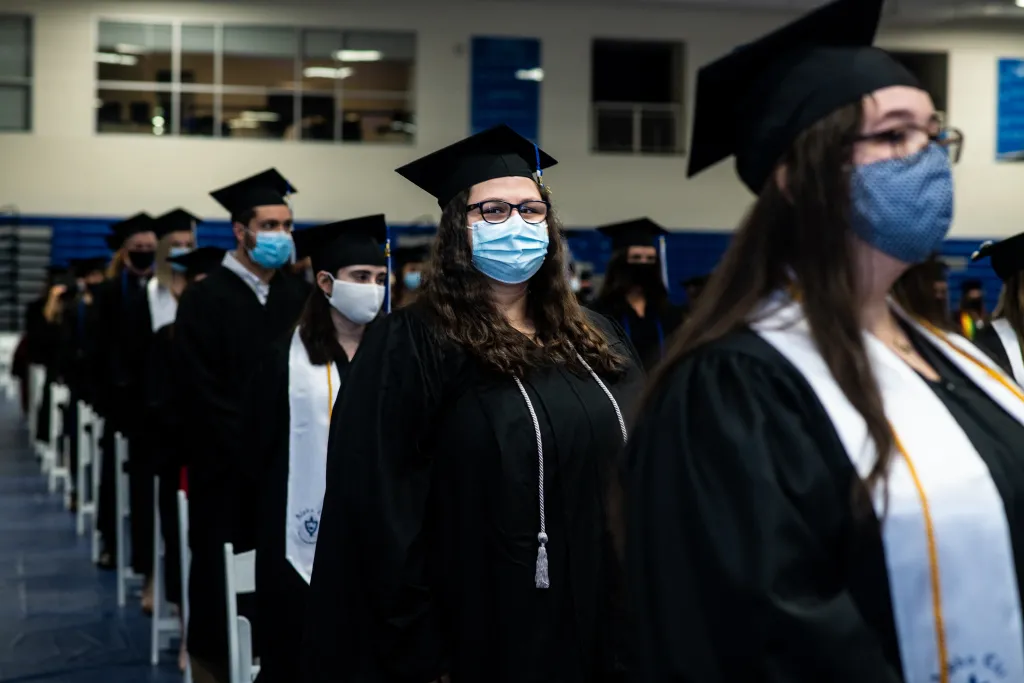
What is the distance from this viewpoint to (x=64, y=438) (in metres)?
11.9

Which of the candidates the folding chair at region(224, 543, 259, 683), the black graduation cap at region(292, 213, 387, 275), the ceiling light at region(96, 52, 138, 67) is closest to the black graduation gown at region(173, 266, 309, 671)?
the black graduation cap at region(292, 213, 387, 275)

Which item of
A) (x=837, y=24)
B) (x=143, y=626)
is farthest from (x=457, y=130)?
(x=837, y=24)

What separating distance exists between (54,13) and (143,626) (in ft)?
47.5

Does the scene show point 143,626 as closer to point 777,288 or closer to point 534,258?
point 534,258

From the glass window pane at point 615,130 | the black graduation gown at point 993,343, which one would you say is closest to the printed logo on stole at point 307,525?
the black graduation gown at point 993,343

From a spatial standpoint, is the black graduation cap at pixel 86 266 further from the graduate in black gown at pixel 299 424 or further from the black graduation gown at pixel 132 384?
the graduate in black gown at pixel 299 424

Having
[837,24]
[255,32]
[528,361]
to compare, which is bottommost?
[528,361]

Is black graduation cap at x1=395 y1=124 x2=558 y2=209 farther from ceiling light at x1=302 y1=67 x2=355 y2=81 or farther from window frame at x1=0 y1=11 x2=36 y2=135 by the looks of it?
window frame at x1=0 y1=11 x2=36 y2=135

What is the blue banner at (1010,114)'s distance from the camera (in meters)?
21.0

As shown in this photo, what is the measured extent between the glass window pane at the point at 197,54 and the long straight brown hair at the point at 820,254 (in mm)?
18972

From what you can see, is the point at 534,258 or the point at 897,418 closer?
the point at 897,418

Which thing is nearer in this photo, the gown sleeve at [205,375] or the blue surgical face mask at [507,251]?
the blue surgical face mask at [507,251]

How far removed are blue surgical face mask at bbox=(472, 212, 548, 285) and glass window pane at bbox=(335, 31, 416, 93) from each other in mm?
17294

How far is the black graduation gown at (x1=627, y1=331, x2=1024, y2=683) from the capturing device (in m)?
1.51
